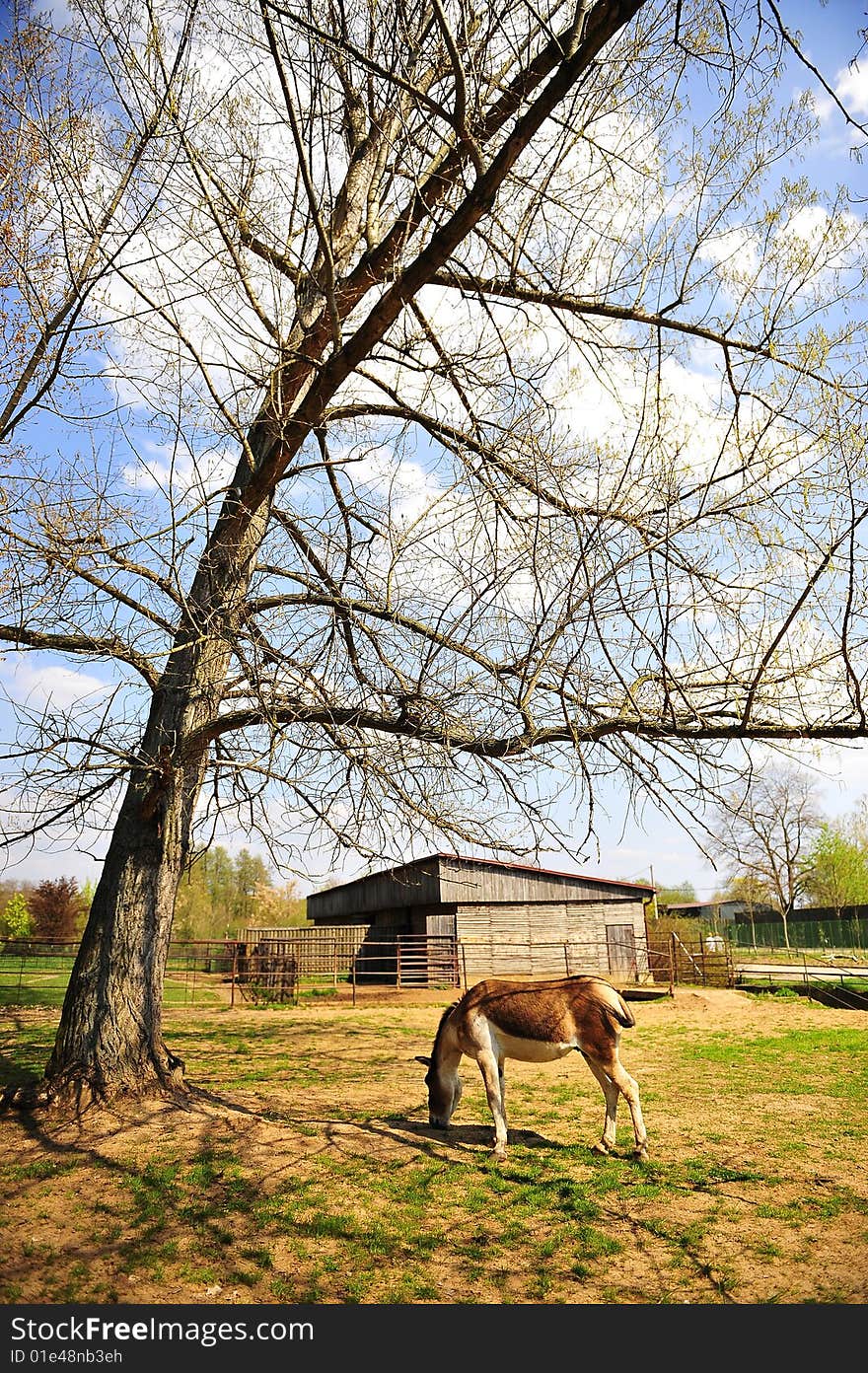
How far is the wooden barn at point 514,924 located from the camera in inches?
1021

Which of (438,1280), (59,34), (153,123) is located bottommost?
(438,1280)

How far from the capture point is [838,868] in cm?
4784

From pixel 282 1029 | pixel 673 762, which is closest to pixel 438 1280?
pixel 673 762

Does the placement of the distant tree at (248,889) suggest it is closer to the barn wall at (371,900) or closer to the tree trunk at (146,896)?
the barn wall at (371,900)

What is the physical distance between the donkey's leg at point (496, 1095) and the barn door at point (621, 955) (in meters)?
21.9

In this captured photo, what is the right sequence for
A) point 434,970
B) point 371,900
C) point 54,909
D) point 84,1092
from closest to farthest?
point 84,1092
point 434,970
point 371,900
point 54,909

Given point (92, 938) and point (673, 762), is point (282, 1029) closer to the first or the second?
point (92, 938)

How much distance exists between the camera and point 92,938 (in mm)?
6988

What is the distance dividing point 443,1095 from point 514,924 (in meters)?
20.6

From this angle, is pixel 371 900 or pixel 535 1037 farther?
pixel 371 900

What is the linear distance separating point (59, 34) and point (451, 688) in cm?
492

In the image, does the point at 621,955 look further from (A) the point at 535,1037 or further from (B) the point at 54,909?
(B) the point at 54,909

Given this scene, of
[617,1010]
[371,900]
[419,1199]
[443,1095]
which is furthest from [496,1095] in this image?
[371,900]

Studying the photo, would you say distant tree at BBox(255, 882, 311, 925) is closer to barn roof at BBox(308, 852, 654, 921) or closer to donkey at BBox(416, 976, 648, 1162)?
barn roof at BBox(308, 852, 654, 921)
